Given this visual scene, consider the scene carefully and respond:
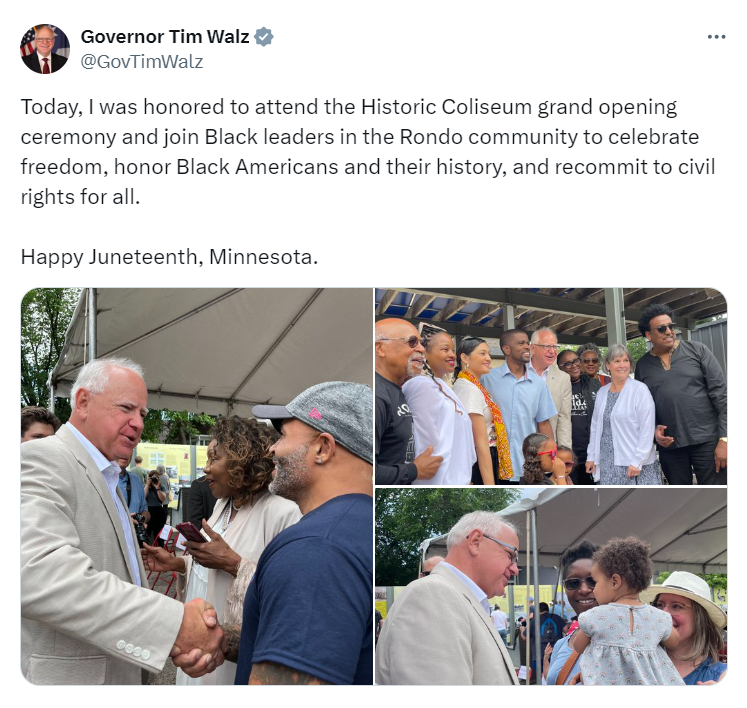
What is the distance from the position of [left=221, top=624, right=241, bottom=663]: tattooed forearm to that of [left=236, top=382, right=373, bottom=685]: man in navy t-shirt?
0.11 metres

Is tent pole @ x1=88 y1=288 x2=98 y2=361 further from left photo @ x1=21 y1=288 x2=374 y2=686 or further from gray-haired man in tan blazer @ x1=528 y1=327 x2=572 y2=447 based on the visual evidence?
gray-haired man in tan blazer @ x1=528 y1=327 x2=572 y2=447

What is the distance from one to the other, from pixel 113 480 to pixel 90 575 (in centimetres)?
43

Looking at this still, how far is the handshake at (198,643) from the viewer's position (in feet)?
9.57

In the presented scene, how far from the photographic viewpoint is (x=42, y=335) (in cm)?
332

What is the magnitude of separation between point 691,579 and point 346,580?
5.03ft

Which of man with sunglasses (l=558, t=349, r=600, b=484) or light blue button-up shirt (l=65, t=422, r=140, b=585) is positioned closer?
light blue button-up shirt (l=65, t=422, r=140, b=585)

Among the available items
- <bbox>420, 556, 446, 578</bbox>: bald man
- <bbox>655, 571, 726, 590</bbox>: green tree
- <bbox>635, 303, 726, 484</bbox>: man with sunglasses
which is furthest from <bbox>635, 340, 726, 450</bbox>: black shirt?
<bbox>420, 556, 446, 578</bbox>: bald man

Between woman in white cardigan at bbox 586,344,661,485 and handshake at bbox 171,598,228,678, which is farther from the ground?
woman in white cardigan at bbox 586,344,661,485

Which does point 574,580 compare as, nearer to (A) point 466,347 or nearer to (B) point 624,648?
(B) point 624,648

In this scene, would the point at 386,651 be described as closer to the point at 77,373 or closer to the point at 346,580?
the point at 346,580

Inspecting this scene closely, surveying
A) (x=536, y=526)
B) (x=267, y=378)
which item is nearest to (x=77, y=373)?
(x=267, y=378)

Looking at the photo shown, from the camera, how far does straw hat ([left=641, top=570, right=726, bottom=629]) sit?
10.7 ft
